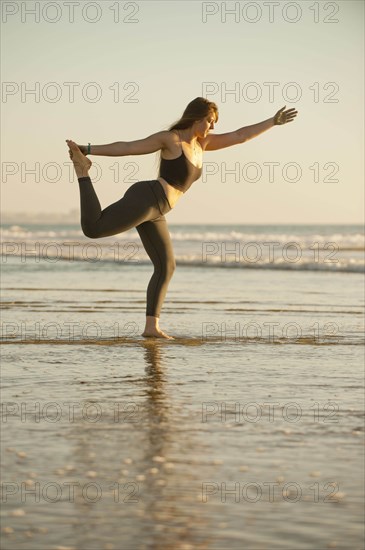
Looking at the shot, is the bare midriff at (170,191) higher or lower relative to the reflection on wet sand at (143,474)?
higher

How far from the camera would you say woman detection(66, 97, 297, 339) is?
8.38 m

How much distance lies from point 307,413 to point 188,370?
1.64 m

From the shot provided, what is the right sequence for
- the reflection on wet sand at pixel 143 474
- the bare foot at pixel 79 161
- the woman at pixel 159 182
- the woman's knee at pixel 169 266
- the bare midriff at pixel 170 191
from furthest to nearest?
the woman's knee at pixel 169 266
the bare midriff at pixel 170 191
the woman at pixel 159 182
the bare foot at pixel 79 161
the reflection on wet sand at pixel 143 474

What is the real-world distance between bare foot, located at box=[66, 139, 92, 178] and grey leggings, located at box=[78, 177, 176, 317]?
54 mm

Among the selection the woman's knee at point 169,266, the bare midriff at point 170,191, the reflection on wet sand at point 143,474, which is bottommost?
the reflection on wet sand at point 143,474

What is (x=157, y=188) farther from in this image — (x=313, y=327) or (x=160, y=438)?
(x=160, y=438)

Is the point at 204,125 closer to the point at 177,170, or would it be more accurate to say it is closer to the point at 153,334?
the point at 177,170

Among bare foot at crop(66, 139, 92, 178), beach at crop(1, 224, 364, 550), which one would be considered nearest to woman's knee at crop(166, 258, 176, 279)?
beach at crop(1, 224, 364, 550)

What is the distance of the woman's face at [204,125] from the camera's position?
873cm

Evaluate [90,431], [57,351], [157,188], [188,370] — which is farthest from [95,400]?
[157,188]

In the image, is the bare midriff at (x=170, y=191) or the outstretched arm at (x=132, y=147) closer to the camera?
the outstretched arm at (x=132, y=147)

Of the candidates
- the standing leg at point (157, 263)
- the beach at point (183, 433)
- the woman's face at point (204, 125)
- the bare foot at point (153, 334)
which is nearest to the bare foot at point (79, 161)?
the standing leg at point (157, 263)

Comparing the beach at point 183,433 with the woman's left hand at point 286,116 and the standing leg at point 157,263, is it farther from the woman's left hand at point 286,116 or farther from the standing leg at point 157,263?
the woman's left hand at point 286,116

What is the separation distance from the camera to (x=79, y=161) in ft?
27.1
